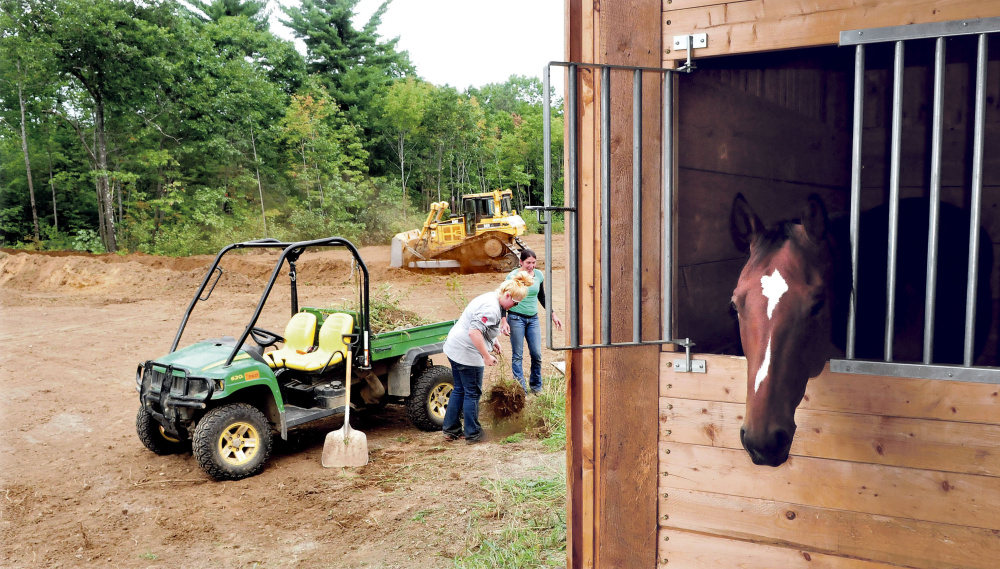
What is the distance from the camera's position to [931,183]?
256 cm

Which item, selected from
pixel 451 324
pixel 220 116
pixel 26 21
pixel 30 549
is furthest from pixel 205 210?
pixel 30 549

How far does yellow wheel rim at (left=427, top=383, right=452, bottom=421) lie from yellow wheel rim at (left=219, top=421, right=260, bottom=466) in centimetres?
181

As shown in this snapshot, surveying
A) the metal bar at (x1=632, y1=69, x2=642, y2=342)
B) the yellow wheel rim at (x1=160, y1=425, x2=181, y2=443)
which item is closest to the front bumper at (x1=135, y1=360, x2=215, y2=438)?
the yellow wheel rim at (x1=160, y1=425, x2=181, y2=443)

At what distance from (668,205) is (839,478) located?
4.31 ft

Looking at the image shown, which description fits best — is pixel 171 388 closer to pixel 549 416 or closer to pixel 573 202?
pixel 549 416

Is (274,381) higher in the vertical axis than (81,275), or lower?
lower

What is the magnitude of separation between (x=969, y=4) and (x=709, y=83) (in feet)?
3.17

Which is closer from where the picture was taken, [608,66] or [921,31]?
[921,31]

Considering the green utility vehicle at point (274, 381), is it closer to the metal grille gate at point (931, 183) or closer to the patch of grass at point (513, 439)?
the patch of grass at point (513, 439)

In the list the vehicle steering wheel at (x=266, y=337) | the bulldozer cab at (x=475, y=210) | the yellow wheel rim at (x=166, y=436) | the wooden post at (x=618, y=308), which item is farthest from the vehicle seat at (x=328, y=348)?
the bulldozer cab at (x=475, y=210)

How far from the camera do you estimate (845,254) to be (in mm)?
2848

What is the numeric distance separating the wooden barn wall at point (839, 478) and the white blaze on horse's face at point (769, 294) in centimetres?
15

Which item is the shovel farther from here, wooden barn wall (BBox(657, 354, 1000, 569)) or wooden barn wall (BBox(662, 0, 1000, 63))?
wooden barn wall (BBox(662, 0, 1000, 63))

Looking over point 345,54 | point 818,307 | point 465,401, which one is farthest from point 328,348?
point 345,54
